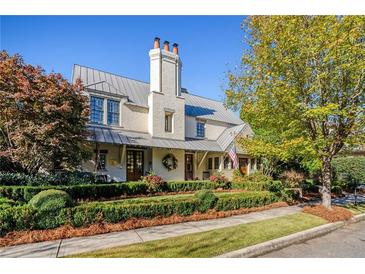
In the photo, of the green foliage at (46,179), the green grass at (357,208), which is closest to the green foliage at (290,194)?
the green grass at (357,208)

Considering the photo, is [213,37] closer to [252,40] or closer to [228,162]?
[252,40]

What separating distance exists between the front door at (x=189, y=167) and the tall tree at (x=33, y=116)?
10922mm

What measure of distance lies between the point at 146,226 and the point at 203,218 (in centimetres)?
236

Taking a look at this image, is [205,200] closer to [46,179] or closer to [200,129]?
[46,179]

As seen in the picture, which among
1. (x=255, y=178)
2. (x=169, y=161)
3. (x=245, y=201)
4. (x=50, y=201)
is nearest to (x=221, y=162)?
(x=255, y=178)

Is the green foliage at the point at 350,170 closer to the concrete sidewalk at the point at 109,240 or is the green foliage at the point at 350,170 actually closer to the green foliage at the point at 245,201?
the green foliage at the point at 245,201

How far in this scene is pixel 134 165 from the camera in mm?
17781

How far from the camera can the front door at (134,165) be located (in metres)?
17.4

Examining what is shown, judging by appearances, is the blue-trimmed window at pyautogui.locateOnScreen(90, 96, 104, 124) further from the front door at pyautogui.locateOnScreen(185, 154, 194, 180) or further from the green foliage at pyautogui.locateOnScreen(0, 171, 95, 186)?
the front door at pyautogui.locateOnScreen(185, 154, 194, 180)

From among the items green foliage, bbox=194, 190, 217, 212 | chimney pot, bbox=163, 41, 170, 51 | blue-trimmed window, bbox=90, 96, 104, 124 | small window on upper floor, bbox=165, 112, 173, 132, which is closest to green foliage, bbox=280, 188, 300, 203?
green foliage, bbox=194, 190, 217, 212

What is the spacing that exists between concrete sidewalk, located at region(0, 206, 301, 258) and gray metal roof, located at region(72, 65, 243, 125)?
11.7 metres

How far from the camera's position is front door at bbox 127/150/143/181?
17422mm

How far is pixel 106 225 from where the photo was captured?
7.32 m
